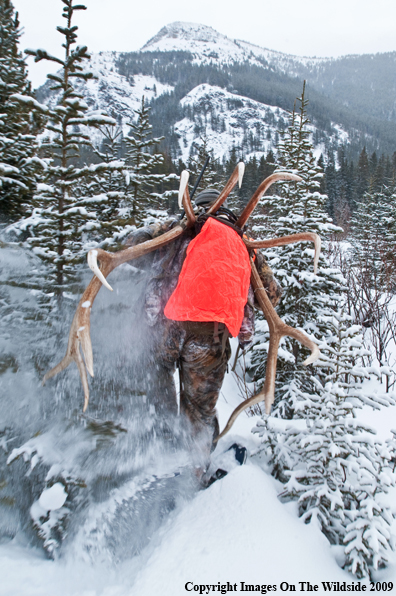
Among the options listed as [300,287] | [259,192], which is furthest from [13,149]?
[300,287]

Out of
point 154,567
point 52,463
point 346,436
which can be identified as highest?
point 346,436

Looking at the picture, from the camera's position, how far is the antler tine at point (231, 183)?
7.67 ft

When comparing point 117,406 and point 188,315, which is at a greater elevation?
point 188,315

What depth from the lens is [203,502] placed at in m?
2.72

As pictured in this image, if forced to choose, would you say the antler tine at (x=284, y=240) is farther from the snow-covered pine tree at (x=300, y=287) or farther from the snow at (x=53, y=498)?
the snow at (x=53, y=498)

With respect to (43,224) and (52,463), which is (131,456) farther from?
(43,224)

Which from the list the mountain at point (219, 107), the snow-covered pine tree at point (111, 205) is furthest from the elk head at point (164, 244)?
the mountain at point (219, 107)

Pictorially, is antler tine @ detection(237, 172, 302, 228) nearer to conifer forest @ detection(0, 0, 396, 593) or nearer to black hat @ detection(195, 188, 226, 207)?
black hat @ detection(195, 188, 226, 207)

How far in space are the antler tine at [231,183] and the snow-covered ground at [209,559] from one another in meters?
2.58

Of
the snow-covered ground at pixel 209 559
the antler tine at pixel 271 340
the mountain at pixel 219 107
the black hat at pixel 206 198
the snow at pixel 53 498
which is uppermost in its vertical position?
the mountain at pixel 219 107

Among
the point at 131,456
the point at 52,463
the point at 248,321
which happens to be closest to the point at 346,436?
the point at 248,321

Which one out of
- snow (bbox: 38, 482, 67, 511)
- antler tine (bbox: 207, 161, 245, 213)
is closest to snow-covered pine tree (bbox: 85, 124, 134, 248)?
antler tine (bbox: 207, 161, 245, 213)

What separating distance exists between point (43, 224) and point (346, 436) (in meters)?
3.92

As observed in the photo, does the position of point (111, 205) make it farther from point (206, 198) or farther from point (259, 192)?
point (259, 192)
